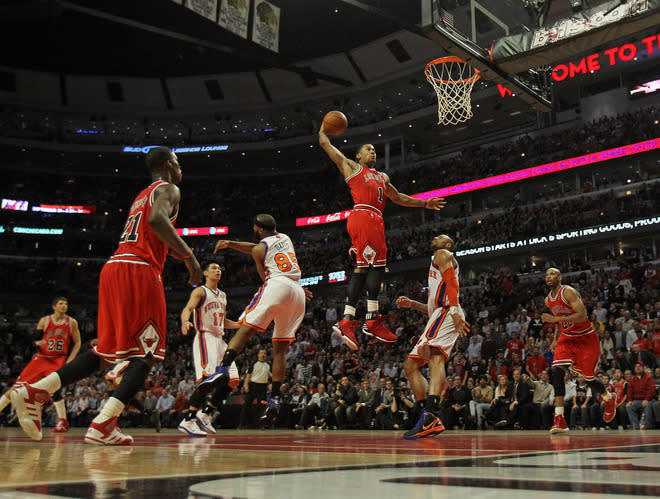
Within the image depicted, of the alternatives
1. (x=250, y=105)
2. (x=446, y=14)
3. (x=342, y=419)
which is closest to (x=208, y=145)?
(x=250, y=105)

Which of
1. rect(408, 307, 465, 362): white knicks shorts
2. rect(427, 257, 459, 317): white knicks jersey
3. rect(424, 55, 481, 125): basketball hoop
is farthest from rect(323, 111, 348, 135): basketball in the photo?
rect(424, 55, 481, 125): basketball hoop

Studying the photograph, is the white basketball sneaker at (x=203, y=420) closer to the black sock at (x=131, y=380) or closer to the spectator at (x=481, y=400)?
the black sock at (x=131, y=380)

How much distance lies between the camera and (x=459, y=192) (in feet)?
96.1

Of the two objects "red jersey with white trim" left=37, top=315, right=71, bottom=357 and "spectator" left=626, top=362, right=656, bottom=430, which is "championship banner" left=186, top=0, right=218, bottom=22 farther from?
"spectator" left=626, top=362, right=656, bottom=430

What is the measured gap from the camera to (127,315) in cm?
401

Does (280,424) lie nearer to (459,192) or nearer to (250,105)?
(459,192)

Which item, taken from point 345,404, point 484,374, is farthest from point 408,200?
point 345,404

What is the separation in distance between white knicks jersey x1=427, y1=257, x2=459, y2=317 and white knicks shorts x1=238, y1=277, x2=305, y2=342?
4.29 ft

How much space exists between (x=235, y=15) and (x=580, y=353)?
1138cm

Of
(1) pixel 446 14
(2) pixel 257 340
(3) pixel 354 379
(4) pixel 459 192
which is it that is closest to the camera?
(1) pixel 446 14

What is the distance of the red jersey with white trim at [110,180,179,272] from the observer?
4187 mm

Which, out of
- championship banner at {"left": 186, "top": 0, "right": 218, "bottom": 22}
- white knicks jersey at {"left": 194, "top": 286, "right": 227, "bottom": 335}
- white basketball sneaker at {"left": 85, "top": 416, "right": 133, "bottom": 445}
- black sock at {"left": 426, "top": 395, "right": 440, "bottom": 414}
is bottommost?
white basketball sneaker at {"left": 85, "top": 416, "right": 133, "bottom": 445}

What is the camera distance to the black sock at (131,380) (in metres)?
3.93

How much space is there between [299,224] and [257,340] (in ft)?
38.7
